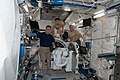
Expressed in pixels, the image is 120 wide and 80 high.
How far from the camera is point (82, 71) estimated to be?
5812 mm

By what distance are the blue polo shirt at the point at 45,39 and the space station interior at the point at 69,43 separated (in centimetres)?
12

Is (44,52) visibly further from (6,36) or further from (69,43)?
(6,36)

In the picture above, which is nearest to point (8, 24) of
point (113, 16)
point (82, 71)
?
point (113, 16)

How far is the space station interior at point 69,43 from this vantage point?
4.58ft

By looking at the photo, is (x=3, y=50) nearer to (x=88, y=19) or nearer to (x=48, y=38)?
(x=48, y=38)

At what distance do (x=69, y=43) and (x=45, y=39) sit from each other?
1566 millimetres

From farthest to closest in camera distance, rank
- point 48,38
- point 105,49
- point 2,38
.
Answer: point 48,38, point 105,49, point 2,38

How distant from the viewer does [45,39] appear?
5.54 metres

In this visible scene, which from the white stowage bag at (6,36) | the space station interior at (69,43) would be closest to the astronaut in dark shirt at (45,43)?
the space station interior at (69,43)

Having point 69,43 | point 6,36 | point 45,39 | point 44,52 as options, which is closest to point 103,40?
point 69,43

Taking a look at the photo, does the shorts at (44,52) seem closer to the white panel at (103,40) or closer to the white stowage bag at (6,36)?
the white panel at (103,40)

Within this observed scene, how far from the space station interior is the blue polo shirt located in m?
0.12

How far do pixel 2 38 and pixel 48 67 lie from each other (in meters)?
5.36

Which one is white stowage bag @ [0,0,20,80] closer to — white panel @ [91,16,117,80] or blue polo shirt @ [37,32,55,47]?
white panel @ [91,16,117,80]
